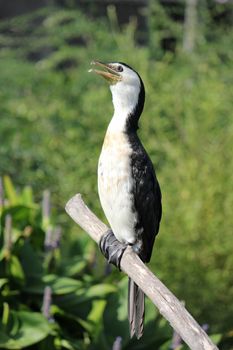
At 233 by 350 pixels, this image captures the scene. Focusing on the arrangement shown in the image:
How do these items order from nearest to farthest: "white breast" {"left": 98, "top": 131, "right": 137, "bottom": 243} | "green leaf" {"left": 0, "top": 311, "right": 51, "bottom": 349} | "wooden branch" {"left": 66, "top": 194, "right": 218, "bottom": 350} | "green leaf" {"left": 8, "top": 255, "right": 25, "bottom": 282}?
"wooden branch" {"left": 66, "top": 194, "right": 218, "bottom": 350}, "white breast" {"left": 98, "top": 131, "right": 137, "bottom": 243}, "green leaf" {"left": 0, "top": 311, "right": 51, "bottom": 349}, "green leaf" {"left": 8, "top": 255, "right": 25, "bottom": 282}

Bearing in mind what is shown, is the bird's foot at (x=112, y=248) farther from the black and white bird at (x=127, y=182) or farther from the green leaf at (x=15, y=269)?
the green leaf at (x=15, y=269)

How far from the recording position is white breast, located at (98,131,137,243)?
7.37 ft

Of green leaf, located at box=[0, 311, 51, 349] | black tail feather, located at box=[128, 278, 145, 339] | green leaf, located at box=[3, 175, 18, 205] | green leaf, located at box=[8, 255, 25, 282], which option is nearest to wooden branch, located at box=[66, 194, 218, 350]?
black tail feather, located at box=[128, 278, 145, 339]

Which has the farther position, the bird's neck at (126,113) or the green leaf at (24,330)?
the green leaf at (24,330)

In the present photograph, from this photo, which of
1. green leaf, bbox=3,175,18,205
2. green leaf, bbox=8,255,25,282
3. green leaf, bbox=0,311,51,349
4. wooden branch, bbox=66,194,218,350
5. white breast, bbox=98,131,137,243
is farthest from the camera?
green leaf, bbox=3,175,18,205

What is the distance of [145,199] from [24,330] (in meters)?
1.45

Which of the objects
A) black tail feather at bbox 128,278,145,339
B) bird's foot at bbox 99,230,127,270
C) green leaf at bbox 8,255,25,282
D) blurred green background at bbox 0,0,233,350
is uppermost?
bird's foot at bbox 99,230,127,270

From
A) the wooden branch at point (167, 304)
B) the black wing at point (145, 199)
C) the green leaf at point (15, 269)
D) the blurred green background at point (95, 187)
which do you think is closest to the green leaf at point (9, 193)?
the blurred green background at point (95, 187)

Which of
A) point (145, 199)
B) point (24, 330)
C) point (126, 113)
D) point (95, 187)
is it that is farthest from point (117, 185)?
point (95, 187)

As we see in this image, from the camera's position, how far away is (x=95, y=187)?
215 inches

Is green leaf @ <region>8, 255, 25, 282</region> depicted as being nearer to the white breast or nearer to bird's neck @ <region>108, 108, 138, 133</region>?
the white breast

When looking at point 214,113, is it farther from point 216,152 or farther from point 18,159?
point 18,159

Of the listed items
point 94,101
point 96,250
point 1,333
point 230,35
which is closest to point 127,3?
point 230,35

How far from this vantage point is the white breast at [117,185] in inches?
88.4
